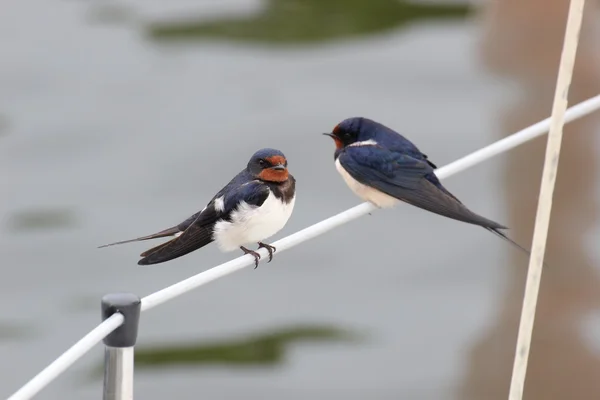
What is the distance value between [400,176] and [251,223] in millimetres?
422

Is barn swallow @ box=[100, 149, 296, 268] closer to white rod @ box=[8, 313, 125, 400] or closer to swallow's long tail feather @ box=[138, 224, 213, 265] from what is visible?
swallow's long tail feather @ box=[138, 224, 213, 265]

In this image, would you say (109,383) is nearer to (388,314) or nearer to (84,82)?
(388,314)

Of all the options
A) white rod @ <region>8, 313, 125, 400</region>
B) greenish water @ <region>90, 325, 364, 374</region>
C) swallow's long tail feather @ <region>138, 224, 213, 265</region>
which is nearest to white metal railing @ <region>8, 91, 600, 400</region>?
white rod @ <region>8, 313, 125, 400</region>

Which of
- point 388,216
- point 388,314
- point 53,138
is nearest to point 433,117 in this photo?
point 388,216

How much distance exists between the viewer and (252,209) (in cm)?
229

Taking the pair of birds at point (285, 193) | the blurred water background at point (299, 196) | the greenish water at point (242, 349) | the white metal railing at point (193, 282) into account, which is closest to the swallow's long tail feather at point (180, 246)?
the pair of birds at point (285, 193)

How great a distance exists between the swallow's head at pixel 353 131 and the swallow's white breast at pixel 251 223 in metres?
0.43

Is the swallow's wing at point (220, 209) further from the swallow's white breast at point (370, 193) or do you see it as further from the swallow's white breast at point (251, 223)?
the swallow's white breast at point (370, 193)

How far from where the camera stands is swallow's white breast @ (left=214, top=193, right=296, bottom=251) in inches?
89.6

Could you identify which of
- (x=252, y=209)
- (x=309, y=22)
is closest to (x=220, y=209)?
(x=252, y=209)

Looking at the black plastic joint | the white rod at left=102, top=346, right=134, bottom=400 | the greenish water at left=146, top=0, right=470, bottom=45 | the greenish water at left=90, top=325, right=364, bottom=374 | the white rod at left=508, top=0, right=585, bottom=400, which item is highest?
the greenish water at left=146, top=0, right=470, bottom=45

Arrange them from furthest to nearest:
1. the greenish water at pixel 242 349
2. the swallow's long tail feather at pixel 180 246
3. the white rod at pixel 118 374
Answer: the greenish water at pixel 242 349, the swallow's long tail feather at pixel 180 246, the white rod at pixel 118 374

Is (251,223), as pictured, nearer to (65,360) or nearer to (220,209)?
(220,209)

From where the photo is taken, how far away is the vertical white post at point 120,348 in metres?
1.47
